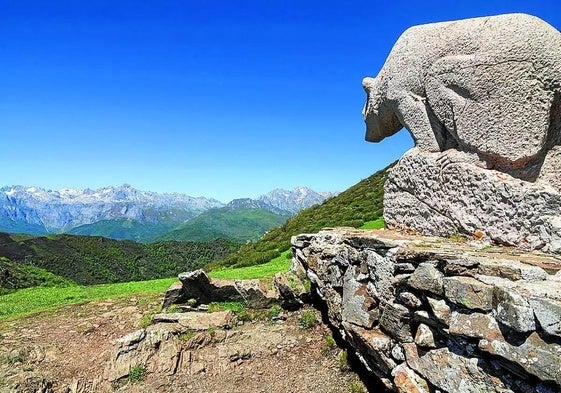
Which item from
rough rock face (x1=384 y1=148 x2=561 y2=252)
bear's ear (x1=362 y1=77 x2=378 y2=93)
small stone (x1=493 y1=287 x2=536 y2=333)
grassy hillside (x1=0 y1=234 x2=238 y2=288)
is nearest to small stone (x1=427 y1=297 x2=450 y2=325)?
small stone (x1=493 y1=287 x2=536 y2=333)

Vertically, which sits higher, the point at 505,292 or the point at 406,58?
the point at 406,58

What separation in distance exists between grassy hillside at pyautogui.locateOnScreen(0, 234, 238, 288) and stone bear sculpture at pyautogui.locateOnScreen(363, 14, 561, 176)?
12240 cm

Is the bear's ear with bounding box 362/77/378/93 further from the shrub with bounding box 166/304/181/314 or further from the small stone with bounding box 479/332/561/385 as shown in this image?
the shrub with bounding box 166/304/181/314

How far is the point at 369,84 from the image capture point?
1174 centimetres

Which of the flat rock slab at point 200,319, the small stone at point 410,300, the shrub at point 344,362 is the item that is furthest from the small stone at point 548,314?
the flat rock slab at point 200,319

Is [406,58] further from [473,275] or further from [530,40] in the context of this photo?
[473,275]

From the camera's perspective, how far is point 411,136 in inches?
420

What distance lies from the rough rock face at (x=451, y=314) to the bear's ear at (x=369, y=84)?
13.6ft

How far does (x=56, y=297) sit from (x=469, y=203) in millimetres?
18412

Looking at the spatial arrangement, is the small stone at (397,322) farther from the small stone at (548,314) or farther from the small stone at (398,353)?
the small stone at (548,314)

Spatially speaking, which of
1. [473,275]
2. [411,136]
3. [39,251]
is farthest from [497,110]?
[39,251]

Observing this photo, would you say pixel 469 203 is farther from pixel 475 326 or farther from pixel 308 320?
pixel 308 320

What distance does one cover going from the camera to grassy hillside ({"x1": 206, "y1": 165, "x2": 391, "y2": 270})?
95.6 ft

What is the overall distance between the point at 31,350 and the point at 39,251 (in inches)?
5594
